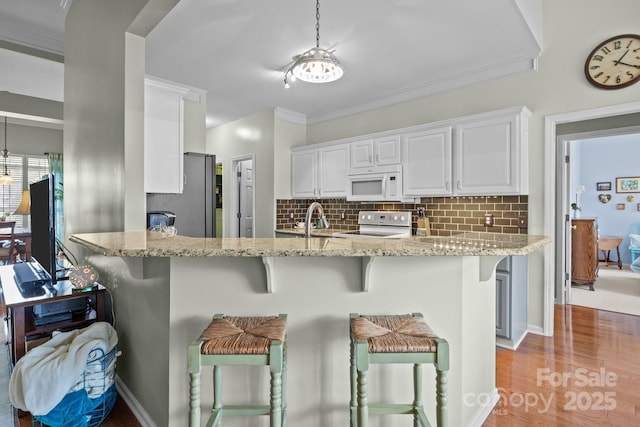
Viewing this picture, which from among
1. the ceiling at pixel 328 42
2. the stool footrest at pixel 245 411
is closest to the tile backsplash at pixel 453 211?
the ceiling at pixel 328 42

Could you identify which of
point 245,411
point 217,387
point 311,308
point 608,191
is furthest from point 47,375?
point 608,191

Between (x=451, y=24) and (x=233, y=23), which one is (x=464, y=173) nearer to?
(x=451, y=24)

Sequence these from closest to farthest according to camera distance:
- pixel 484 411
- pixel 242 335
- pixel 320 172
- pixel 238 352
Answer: pixel 238 352 → pixel 242 335 → pixel 484 411 → pixel 320 172

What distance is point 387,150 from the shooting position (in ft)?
12.8

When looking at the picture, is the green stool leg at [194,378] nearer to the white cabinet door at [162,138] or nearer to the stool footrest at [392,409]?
the stool footrest at [392,409]

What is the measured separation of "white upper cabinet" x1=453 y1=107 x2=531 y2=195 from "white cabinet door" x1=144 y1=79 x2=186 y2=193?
2628 millimetres

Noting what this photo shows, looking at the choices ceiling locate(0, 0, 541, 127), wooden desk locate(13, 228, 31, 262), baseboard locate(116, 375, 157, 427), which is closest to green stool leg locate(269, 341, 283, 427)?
baseboard locate(116, 375, 157, 427)

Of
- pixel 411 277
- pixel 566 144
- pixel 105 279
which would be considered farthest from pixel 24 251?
pixel 566 144

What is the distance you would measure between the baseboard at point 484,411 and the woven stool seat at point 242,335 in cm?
124

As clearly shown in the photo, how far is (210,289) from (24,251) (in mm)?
5802

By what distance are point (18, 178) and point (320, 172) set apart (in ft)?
19.3

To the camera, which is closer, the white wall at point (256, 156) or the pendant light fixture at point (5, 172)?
the white wall at point (256, 156)

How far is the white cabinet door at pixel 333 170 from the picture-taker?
4.37 meters

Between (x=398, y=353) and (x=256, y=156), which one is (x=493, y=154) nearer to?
(x=398, y=353)
